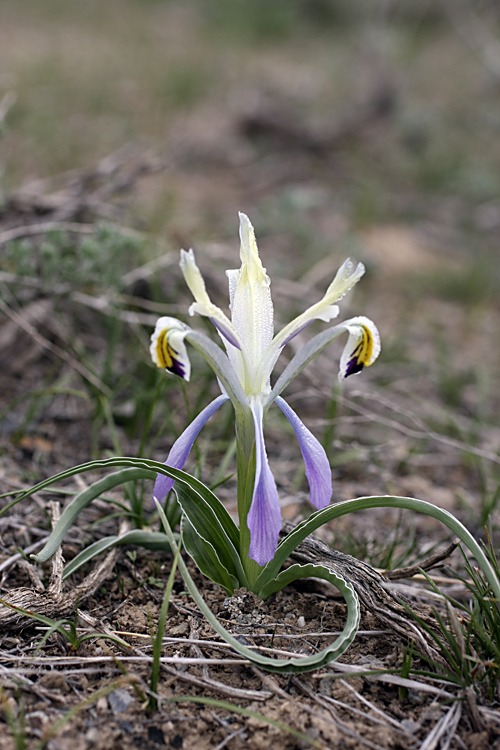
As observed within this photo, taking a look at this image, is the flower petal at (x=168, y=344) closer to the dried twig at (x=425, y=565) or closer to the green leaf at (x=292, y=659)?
the green leaf at (x=292, y=659)

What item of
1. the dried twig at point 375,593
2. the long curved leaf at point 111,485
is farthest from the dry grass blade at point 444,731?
the long curved leaf at point 111,485

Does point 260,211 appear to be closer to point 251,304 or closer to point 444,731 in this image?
point 251,304

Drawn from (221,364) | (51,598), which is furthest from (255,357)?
(51,598)

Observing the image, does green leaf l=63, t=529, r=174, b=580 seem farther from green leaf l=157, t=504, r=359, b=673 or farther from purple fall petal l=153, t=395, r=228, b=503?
green leaf l=157, t=504, r=359, b=673

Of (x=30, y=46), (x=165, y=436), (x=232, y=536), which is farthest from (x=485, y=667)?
(x=30, y=46)

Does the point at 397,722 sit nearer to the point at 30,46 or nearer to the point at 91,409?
the point at 91,409
